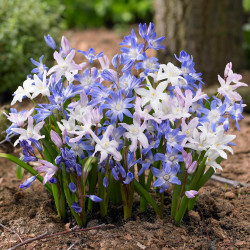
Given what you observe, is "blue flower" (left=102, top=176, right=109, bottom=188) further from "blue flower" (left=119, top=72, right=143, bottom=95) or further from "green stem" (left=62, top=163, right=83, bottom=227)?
"blue flower" (left=119, top=72, right=143, bottom=95)

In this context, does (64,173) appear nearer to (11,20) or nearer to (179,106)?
(179,106)

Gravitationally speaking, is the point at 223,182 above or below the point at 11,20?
below

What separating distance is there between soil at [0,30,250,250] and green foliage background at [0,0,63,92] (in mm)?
2019

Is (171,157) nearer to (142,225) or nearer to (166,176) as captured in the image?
(166,176)

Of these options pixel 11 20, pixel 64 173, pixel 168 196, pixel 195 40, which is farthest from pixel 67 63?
pixel 195 40

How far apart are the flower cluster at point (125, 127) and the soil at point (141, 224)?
12 cm

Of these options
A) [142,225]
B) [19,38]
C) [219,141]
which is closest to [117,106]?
[219,141]

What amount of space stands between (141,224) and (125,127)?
0.57 m

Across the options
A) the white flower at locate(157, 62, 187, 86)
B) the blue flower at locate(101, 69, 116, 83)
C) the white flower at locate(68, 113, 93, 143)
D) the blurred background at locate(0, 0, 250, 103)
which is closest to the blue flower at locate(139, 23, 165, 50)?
the white flower at locate(157, 62, 187, 86)

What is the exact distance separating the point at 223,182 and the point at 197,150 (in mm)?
866

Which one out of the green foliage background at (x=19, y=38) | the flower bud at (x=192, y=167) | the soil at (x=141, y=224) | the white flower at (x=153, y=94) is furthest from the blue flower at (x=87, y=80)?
the green foliage background at (x=19, y=38)

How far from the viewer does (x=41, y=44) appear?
15.1 feet

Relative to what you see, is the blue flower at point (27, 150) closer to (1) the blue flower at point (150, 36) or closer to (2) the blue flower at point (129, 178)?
(2) the blue flower at point (129, 178)

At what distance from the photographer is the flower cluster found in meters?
1.85
